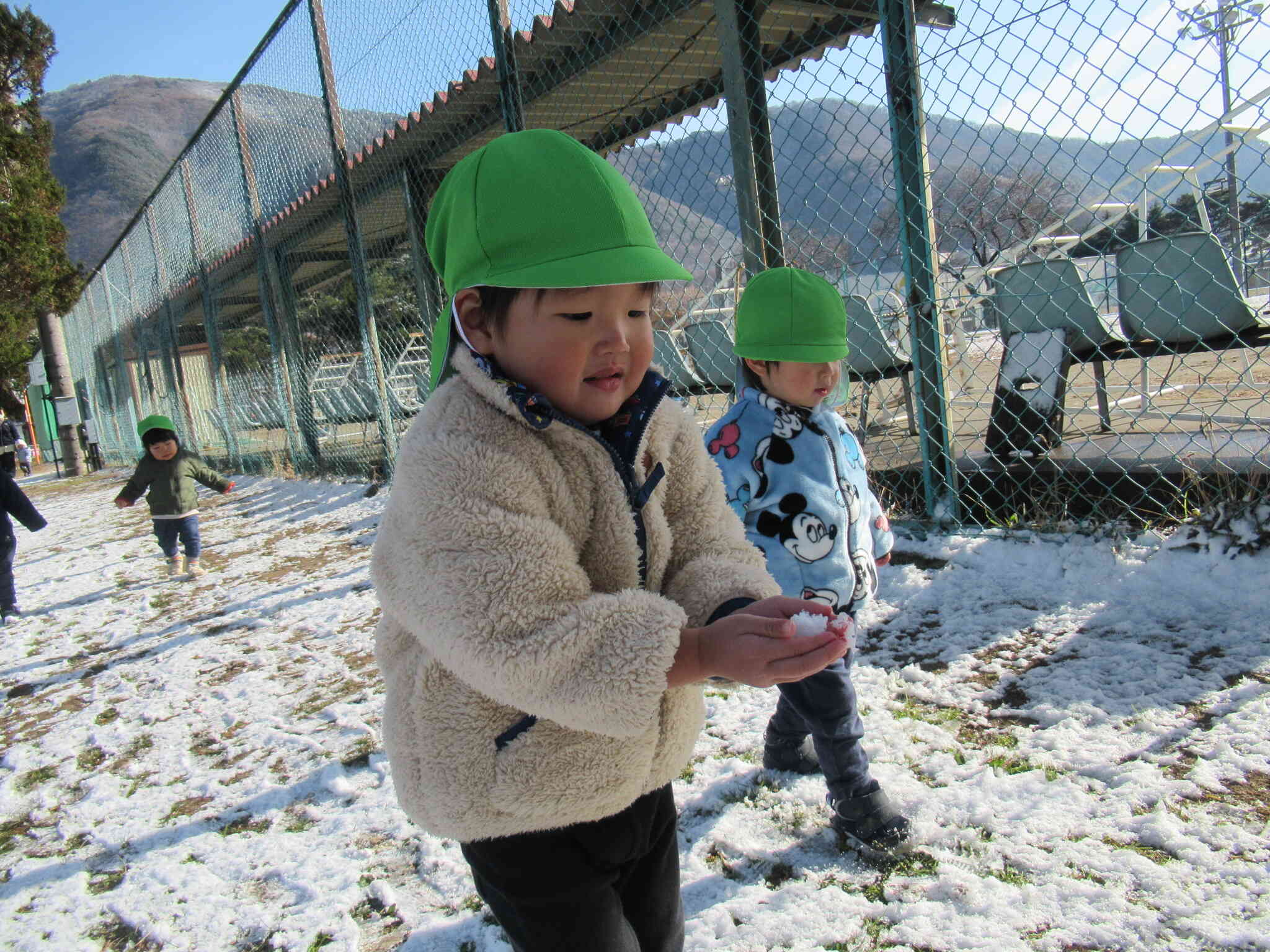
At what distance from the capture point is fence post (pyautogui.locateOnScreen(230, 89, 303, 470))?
8.74 meters

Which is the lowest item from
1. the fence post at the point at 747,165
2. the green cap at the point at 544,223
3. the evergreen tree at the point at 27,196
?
the green cap at the point at 544,223

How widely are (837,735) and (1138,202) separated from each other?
3.16 metres

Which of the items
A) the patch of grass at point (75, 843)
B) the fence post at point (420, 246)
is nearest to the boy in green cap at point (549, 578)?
the patch of grass at point (75, 843)

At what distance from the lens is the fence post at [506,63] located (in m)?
4.62

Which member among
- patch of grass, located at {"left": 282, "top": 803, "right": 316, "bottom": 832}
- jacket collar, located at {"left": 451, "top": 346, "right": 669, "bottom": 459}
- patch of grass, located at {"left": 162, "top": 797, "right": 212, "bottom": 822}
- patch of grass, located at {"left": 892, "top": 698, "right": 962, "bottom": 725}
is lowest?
patch of grass, located at {"left": 162, "top": 797, "right": 212, "bottom": 822}

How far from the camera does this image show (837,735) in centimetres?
182

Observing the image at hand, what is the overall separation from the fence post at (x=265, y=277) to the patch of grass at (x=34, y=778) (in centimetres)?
675

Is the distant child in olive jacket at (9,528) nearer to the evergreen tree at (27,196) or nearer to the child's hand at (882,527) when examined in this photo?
the child's hand at (882,527)

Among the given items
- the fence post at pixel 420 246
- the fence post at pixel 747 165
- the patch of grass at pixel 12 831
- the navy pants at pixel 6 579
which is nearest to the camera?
the patch of grass at pixel 12 831

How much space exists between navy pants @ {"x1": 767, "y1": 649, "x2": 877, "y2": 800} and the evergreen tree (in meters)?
19.0

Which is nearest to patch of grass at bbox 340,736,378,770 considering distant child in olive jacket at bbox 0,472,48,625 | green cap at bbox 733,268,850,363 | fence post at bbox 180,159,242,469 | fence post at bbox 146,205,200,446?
green cap at bbox 733,268,850,363

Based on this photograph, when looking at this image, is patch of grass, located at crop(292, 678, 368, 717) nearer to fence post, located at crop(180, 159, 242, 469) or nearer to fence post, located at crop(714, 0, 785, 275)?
fence post, located at crop(714, 0, 785, 275)

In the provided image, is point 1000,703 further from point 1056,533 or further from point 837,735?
point 1056,533

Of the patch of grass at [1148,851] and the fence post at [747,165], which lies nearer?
the patch of grass at [1148,851]
